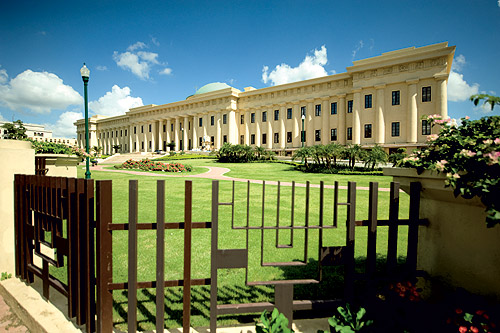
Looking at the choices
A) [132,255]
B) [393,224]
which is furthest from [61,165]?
[393,224]

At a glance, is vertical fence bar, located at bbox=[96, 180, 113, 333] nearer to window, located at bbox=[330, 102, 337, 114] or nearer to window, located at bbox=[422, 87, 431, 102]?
window, located at bbox=[422, 87, 431, 102]

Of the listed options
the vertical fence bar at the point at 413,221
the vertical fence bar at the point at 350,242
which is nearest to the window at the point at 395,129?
the vertical fence bar at the point at 413,221

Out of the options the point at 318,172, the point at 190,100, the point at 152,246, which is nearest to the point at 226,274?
the point at 152,246

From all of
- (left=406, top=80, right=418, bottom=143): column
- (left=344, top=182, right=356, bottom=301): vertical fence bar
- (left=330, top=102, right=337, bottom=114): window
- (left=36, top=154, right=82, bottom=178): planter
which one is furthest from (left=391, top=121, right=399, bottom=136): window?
(left=36, top=154, right=82, bottom=178): planter

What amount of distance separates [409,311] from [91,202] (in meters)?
3.16

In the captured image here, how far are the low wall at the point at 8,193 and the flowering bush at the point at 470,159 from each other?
16.7ft

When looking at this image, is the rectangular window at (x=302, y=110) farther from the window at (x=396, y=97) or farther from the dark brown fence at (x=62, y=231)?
the dark brown fence at (x=62, y=231)

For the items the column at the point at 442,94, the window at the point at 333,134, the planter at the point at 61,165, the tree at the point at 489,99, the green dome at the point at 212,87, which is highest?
the green dome at the point at 212,87

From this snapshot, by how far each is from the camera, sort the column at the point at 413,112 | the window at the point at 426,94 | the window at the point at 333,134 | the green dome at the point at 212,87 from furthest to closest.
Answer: the green dome at the point at 212,87, the window at the point at 333,134, the column at the point at 413,112, the window at the point at 426,94

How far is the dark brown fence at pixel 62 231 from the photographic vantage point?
241 cm

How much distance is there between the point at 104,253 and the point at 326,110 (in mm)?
41992

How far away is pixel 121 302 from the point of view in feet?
9.93

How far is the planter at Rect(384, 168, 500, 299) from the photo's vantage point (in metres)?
2.24

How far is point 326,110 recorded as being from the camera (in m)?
40.5
